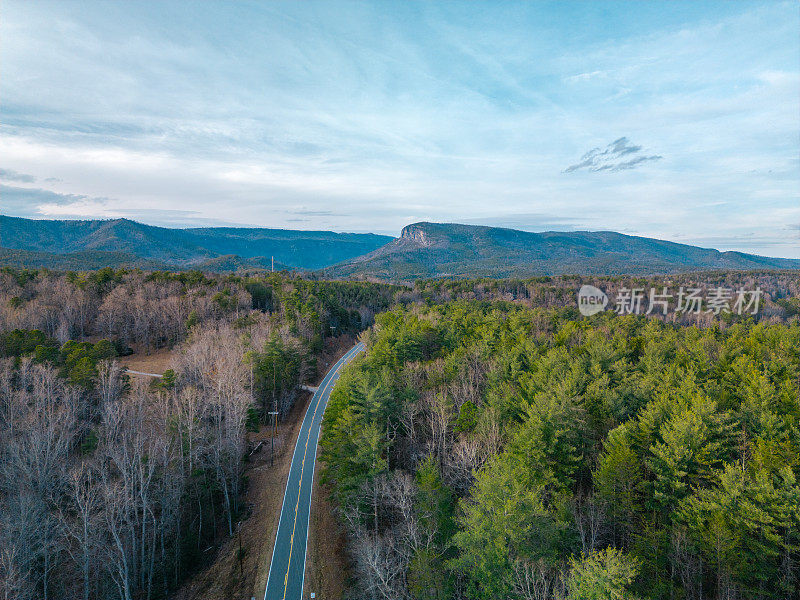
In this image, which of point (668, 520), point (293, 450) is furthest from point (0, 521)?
point (668, 520)

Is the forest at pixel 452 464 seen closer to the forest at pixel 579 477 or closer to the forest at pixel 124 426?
the forest at pixel 579 477

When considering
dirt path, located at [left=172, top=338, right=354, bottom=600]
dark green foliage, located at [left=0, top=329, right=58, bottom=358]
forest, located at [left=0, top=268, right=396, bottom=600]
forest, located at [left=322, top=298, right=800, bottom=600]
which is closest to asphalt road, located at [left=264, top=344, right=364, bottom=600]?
dirt path, located at [left=172, top=338, right=354, bottom=600]

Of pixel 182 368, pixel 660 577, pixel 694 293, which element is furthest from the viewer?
pixel 694 293

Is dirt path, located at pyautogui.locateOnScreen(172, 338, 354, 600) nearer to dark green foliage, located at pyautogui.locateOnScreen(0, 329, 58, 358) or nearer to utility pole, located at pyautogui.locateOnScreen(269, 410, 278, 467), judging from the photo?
utility pole, located at pyautogui.locateOnScreen(269, 410, 278, 467)

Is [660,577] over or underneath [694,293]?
underneath

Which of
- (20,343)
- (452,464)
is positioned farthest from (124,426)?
(452,464)

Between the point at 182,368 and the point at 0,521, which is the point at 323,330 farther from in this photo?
the point at 0,521

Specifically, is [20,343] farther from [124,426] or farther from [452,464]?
[452,464]
